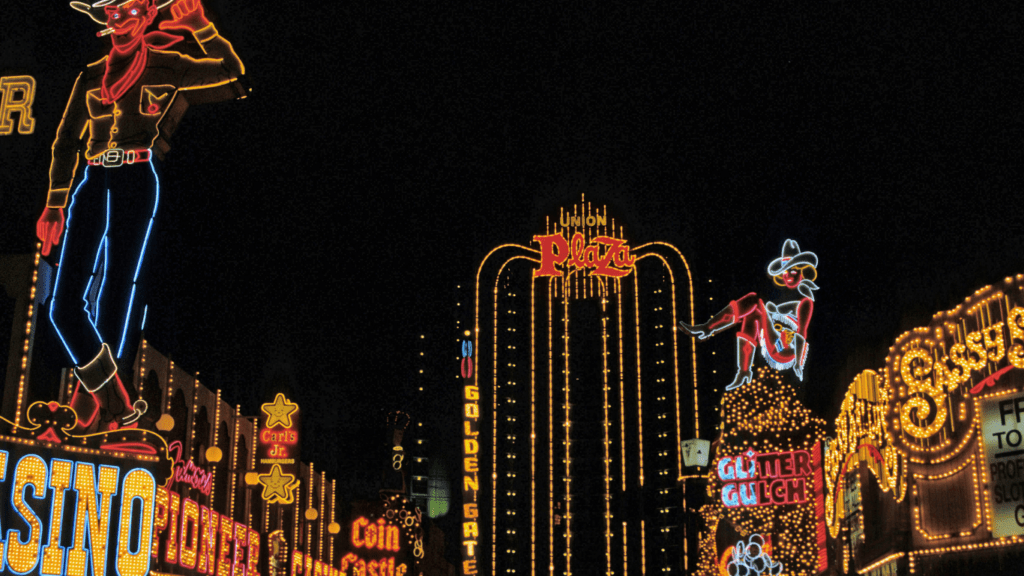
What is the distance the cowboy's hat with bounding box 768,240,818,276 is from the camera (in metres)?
26.7

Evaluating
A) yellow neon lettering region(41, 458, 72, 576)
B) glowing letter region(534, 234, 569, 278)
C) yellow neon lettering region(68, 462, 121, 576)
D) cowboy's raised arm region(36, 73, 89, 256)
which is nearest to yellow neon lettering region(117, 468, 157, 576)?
yellow neon lettering region(68, 462, 121, 576)

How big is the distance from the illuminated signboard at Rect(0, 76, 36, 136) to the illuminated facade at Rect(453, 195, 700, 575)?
42.7 m

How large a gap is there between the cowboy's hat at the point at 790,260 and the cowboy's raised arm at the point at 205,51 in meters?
14.5

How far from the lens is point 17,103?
19.5m

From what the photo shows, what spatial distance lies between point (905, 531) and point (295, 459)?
1698cm

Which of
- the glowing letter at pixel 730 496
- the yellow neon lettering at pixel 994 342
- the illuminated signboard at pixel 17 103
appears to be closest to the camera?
the yellow neon lettering at pixel 994 342

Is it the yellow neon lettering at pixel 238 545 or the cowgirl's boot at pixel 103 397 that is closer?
the cowgirl's boot at pixel 103 397

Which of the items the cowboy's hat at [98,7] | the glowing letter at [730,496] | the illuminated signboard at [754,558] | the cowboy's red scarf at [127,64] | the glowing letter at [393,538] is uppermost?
the cowboy's hat at [98,7]

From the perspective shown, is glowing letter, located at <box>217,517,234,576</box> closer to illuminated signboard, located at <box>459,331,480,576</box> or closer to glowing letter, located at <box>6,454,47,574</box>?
glowing letter, located at <box>6,454,47,574</box>

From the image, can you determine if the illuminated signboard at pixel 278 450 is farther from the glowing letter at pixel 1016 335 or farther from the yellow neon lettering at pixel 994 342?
the glowing letter at pixel 1016 335

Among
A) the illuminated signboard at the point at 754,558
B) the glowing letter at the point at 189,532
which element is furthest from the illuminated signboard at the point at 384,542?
the illuminated signboard at the point at 754,558

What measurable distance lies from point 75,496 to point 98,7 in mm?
9667

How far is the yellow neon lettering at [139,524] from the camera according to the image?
14750 mm

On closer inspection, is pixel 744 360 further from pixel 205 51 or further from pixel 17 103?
pixel 17 103
